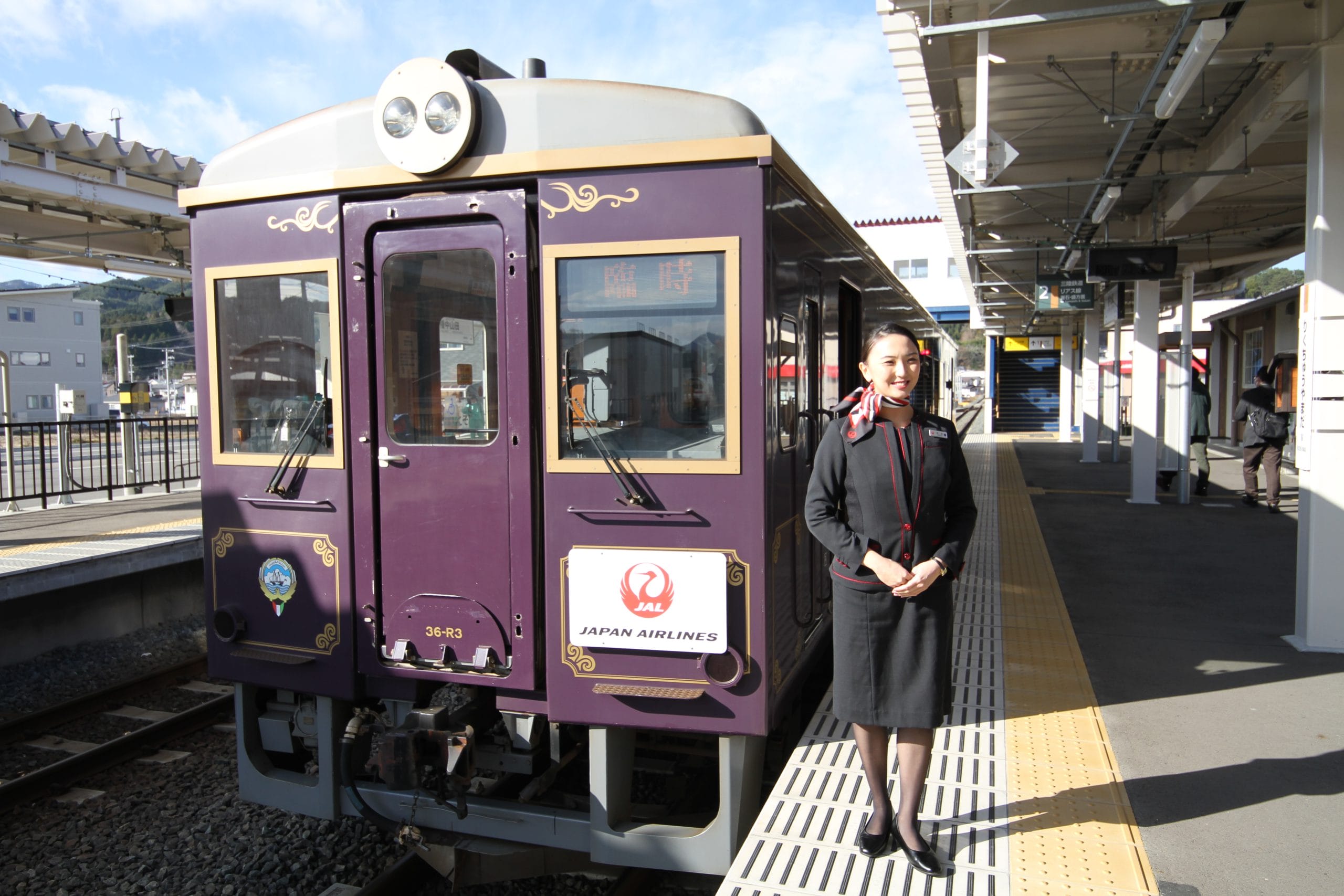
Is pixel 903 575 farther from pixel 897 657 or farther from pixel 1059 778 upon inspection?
pixel 1059 778

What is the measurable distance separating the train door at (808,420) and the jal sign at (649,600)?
777mm

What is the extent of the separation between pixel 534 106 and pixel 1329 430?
5.39 meters

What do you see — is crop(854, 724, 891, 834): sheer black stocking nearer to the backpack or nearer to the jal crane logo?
the jal crane logo

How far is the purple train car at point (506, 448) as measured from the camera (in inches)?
136

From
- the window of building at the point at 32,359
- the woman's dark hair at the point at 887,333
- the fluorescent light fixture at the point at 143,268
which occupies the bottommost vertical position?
the woman's dark hair at the point at 887,333

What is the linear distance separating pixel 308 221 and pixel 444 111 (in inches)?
30.8

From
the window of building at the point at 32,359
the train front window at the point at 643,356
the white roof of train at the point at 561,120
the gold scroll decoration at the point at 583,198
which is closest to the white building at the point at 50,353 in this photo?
the window of building at the point at 32,359

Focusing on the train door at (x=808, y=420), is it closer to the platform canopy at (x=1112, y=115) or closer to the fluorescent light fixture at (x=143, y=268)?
the platform canopy at (x=1112, y=115)

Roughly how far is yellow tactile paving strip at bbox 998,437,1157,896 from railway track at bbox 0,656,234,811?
510 centimetres

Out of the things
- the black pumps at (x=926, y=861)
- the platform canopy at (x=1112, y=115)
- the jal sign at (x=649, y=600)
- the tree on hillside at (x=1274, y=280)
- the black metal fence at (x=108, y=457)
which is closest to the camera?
the black pumps at (x=926, y=861)

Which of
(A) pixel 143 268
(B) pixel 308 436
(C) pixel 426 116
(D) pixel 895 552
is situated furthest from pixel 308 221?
(A) pixel 143 268

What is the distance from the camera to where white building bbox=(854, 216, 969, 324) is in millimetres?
40719

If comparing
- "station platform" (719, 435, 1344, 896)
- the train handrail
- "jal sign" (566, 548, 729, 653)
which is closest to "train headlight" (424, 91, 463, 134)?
the train handrail

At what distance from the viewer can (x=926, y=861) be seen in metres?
3.01
